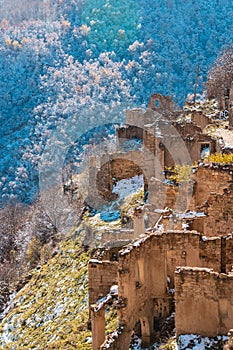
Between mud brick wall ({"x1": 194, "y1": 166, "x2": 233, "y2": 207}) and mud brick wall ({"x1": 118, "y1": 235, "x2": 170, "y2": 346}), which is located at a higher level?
mud brick wall ({"x1": 194, "y1": 166, "x2": 233, "y2": 207})

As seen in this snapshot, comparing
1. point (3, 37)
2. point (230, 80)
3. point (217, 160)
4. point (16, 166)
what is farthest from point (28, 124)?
point (217, 160)

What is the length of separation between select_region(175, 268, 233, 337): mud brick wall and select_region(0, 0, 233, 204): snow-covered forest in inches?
2486

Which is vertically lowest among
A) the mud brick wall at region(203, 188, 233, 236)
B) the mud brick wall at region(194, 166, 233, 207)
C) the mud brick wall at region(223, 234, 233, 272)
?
the mud brick wall at region(223, 234, 233, 272)

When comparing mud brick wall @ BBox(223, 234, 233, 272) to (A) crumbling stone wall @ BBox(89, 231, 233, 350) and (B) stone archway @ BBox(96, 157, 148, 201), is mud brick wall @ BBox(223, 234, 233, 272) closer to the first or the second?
(A) crumbling stone wall @ BBox(89, 231, 233, 350)

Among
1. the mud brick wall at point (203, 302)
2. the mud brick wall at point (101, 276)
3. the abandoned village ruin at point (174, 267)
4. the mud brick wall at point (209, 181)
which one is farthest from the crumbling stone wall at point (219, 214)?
the mud brick wall at point (203, 302)

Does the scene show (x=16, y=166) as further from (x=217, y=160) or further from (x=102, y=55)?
(x=217, y=160)

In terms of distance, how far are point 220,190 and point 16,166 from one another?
70.2 m

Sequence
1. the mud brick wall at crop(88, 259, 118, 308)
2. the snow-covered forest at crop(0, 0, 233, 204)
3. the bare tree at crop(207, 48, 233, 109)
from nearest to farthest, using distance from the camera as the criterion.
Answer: the mud brick wall at crop(88, 259, 118, 308)
the bare tree at crop(207, 48, 233, 109)
the snow-covered forest at crop(0, 0, 233, 204)

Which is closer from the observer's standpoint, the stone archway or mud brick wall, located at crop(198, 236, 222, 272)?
mud brick wall, located at crop(198, 236, 222, 272)

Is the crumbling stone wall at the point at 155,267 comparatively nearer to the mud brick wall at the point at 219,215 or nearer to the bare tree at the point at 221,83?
the mud brick wall at the point at 219,215

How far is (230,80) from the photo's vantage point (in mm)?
58531

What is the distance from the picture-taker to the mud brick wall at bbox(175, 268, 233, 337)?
15.5 m

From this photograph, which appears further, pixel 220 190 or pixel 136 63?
pixel 136 63

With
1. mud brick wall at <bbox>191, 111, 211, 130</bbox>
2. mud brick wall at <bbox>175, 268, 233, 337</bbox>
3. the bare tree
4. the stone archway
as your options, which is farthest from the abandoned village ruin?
the bare tree
